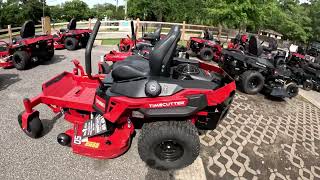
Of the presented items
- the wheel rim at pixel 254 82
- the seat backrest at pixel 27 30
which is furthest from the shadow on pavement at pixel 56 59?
the wheel rim at pixel 254 82

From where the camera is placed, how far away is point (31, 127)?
12.7 ft

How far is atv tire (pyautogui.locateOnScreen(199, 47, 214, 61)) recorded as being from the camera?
35.4ft

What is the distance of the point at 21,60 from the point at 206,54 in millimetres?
6883

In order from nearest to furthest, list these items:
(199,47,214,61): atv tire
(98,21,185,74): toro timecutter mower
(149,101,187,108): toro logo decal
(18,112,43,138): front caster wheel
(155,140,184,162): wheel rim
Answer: (149,101,187,108): toro logo decal → (155,140,184,162): wheel rim → (18,112,43,138): front caster wheel → (98,21,185,74): toro timecutter mower → (199,47,214,61): atv tire

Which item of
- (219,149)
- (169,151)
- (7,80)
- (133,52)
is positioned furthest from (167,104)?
(7,80)

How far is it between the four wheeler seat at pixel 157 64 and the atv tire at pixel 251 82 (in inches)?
158

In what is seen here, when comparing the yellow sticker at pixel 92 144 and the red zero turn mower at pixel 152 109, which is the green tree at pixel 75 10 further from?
the yellow sticker at pixel 92 144

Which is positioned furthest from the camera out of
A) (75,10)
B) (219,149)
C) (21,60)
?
(75,10)

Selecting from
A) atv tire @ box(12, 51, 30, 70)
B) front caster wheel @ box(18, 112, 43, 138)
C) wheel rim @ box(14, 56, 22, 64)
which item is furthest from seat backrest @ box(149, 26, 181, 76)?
wheel rim @ box(14, 56, 22, 64)

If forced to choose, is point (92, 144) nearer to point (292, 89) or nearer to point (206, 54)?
point (292, 89)

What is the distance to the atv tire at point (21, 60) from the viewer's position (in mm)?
7426

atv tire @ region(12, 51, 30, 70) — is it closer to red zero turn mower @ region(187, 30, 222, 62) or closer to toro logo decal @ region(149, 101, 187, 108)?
toro logo decal @ region(149, 101, 187, 108)

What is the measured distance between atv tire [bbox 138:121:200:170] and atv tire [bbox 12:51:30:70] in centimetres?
552

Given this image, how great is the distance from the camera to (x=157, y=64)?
3398 mm
